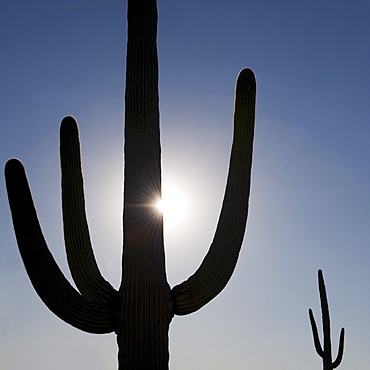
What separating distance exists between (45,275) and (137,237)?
104 centimetres

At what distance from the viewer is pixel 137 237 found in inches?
251

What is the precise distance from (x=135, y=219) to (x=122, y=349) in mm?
1380

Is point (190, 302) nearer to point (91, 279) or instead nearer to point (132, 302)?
point (132, 302)

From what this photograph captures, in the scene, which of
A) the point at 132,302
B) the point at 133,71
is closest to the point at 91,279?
the point at 132,302

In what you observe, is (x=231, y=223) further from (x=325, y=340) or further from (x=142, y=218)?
(x=325, y=340)

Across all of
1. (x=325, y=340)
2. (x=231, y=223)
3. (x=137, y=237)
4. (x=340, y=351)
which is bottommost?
(x=340, y=351)

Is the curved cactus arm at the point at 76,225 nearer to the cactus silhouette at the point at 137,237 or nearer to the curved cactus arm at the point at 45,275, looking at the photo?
the cactus silhouette at the point at 137,237

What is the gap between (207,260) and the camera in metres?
6.41

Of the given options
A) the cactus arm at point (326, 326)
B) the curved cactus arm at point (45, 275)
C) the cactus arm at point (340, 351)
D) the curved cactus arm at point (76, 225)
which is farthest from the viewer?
the cactus arm at point (326, 326)

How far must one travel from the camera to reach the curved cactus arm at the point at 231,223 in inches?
250

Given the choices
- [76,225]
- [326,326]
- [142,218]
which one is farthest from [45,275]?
[326,326]

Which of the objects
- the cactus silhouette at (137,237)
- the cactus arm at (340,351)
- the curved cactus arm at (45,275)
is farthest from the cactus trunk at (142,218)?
the cactus arm at (340,351)

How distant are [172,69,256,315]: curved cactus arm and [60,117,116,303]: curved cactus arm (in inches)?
33.7

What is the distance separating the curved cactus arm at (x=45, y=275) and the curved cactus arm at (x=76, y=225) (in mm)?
215
